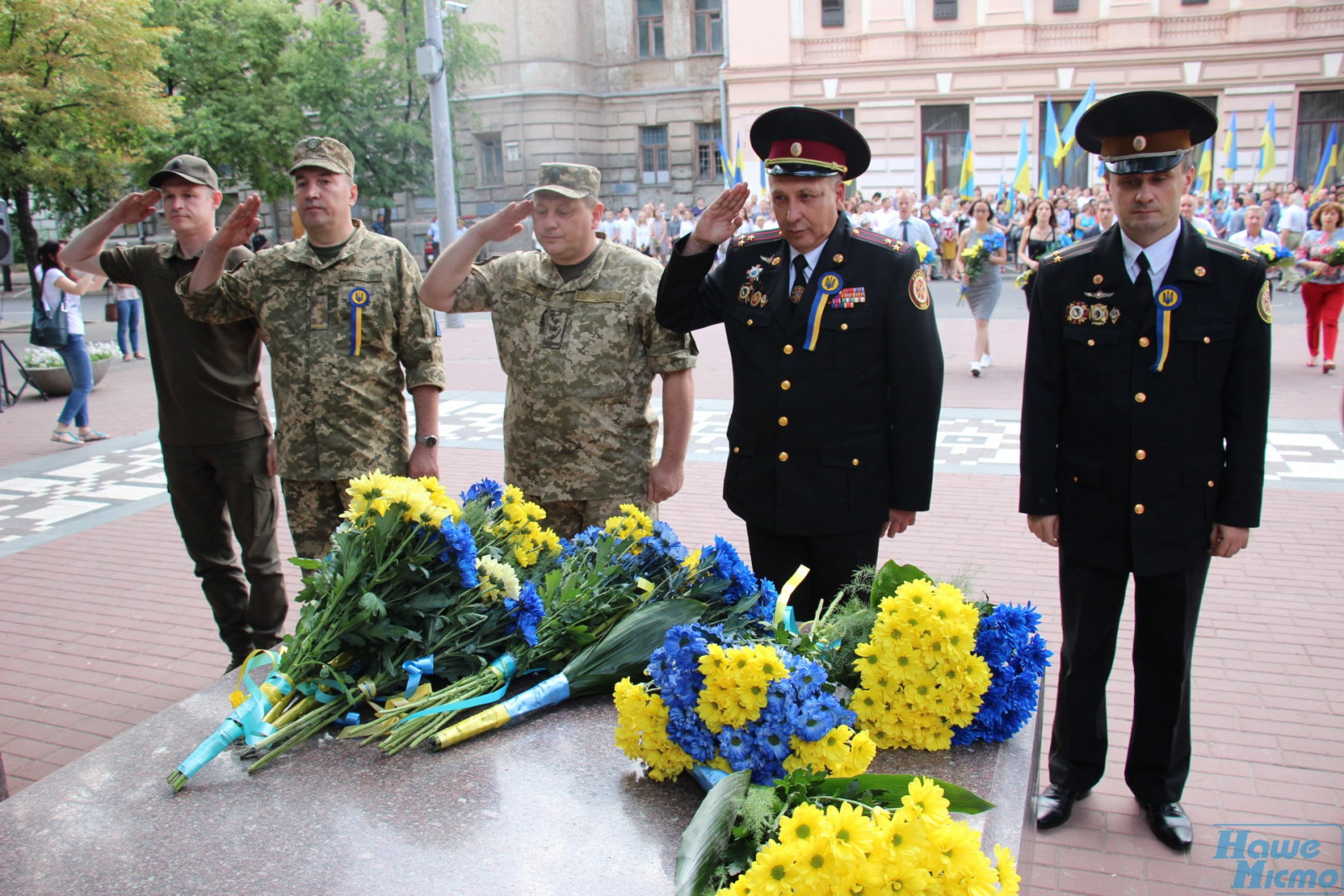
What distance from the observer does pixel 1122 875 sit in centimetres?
307

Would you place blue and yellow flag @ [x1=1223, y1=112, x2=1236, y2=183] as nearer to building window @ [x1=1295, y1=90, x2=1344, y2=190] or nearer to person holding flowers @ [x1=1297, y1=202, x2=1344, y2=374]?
building window @ [x1=1295, y1=90, x2=1344, y2=190]

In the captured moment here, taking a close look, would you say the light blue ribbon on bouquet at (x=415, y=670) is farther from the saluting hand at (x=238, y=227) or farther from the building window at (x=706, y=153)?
the building window at (x=706, y=153)

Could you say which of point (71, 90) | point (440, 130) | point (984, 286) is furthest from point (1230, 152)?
point (71, 90)

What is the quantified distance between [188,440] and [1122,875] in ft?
11.8

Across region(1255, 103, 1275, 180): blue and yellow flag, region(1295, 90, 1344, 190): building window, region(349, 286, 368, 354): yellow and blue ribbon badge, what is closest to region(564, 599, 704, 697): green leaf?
region(349, 286, 368, 354): yellow and blue ribbon badge

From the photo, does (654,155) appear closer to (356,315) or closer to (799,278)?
(356,315)

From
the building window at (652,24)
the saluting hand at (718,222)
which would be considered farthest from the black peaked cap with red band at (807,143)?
the building window at (652,24)

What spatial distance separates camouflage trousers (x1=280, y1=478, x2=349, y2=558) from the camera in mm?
4098

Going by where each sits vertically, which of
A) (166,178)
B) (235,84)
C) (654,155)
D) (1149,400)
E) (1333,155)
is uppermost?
(235,84)

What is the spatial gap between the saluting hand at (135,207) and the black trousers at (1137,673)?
3570mm

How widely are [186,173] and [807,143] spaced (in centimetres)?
249

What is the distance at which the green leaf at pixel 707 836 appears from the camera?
1.62 m

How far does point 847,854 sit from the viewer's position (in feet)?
4.97

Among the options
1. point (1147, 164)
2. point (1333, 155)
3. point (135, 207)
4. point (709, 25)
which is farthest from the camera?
point (709, 25)
